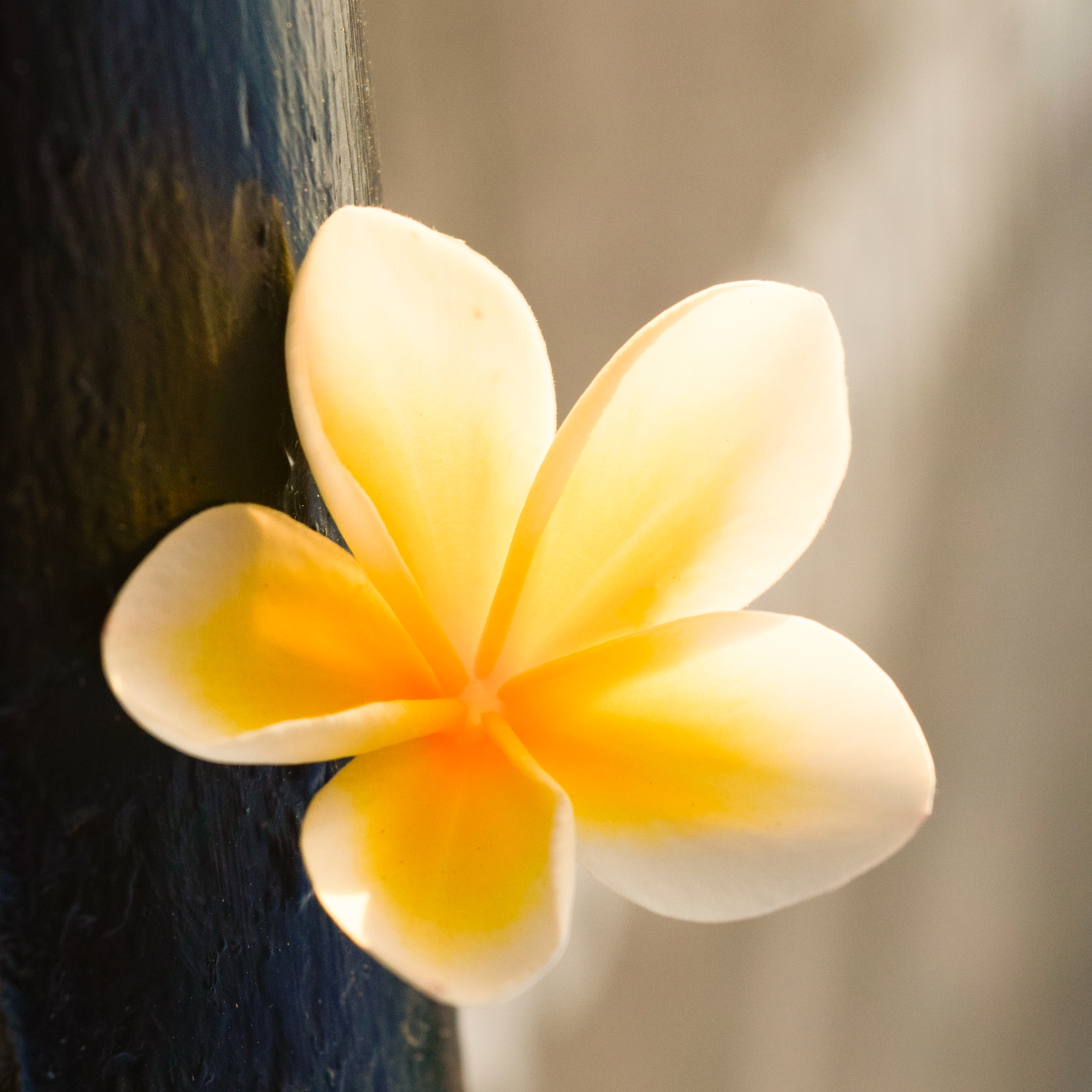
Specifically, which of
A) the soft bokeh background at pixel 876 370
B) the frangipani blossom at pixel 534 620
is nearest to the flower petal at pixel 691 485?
the frangipani blossom at pixel 534 620

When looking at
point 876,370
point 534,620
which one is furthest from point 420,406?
point 876,370

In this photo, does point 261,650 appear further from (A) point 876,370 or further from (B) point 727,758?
(A) point 876,370

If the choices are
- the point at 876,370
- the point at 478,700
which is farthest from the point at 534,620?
the point at 876,370

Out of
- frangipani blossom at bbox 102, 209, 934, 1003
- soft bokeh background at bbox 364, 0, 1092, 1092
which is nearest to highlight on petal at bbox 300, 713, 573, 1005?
frangipani blossom at bbox 102, 209, 934, 1003

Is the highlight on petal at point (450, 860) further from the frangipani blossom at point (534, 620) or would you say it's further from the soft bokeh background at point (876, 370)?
the soft bokeh background at point (876, 370)

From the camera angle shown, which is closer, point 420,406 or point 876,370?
point 420,406

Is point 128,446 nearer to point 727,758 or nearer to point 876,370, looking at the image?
point 727,758

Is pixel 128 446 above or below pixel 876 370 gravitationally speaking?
above

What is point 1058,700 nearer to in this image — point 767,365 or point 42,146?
point 767,365
